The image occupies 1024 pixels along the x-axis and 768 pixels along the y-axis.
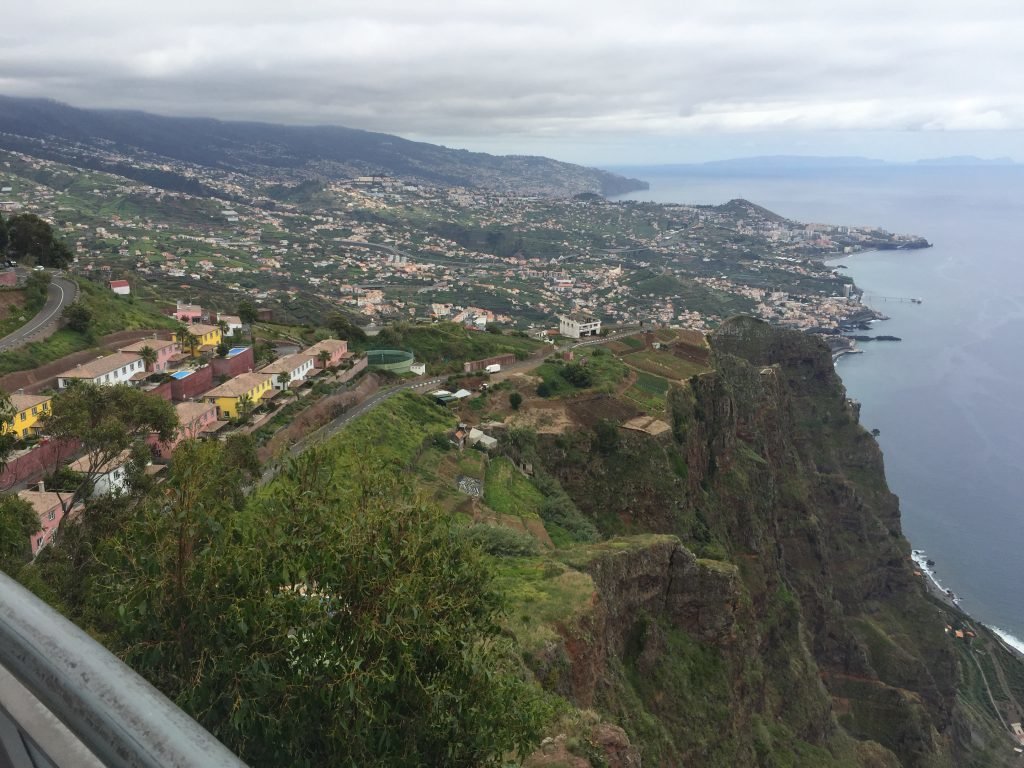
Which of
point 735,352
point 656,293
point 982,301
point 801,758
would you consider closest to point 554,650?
point 801,758

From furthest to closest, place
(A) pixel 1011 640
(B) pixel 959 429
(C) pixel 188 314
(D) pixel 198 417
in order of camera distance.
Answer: (B) pixel 959 429, (A) pixel 1011 640, (C) pixel 188 314, (D) pixel 198 417

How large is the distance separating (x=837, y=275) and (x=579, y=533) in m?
173

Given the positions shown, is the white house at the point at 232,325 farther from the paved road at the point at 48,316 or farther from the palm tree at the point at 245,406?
the palm tree at the point at 245,406

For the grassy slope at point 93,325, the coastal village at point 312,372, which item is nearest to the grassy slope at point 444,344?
the coastal village at point 312,372

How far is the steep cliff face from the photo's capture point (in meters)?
22.4

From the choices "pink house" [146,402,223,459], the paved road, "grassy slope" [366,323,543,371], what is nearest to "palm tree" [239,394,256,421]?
"pink house" [146,402,223,459]

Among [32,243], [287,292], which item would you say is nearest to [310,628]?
[32,243]

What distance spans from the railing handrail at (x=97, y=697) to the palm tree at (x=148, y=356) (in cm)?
3784

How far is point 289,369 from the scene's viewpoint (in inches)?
1542

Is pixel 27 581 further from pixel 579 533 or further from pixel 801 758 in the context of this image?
pixel 801 758

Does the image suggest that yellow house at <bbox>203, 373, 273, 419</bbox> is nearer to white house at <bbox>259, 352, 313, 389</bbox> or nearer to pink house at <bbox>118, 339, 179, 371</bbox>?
white house at <bbox>259, 352, 313, 389</bbox>

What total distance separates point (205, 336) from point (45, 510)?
23.6 m

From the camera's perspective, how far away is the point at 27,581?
467 inches

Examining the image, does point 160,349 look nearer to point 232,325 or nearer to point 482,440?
point 232,325
